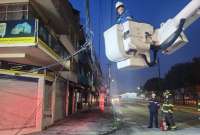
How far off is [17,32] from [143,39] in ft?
47.9

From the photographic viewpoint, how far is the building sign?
16766 millimetres

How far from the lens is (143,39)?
10.8 ft

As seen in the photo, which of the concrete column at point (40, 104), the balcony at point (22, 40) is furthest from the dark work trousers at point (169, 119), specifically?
the balcony at point (22, 40)

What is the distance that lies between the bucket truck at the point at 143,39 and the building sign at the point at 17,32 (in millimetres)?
13786

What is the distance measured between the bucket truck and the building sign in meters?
13.8

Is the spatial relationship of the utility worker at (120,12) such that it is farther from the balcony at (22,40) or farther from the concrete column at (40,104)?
the concrete column at (40,104)

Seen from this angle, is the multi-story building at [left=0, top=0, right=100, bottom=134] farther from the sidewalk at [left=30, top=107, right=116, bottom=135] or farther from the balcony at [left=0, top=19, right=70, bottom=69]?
the sidewalk at [left=30, top=107, right=116, bottom=135]

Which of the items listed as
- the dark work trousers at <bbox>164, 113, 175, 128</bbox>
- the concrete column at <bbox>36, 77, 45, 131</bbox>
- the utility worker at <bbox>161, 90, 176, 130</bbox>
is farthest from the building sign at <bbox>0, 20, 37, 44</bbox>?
the dark work trousers at <bbox>164, 113, 175, 128</bbox>

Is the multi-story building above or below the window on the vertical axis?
below

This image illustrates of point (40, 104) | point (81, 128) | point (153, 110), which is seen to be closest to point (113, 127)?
point (81, 128)

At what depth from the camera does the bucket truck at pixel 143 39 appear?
3.20 meters

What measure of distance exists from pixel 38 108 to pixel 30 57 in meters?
2.94

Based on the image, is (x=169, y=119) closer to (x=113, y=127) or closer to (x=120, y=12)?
(x=113, y=127)

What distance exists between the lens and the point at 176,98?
92562mm
